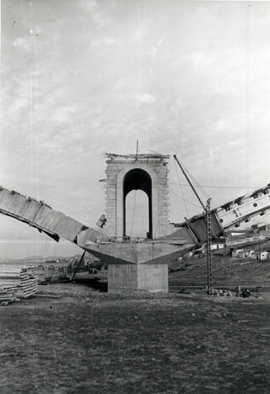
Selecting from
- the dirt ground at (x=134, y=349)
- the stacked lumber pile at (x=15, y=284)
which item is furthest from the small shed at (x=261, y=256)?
the stacked lumber pile at (x=15, y=284)

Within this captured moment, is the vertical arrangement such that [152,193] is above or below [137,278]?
above

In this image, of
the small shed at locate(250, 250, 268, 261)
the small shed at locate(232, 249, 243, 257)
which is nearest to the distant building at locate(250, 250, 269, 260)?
the small shed at locate(250, 250, 268, 261)

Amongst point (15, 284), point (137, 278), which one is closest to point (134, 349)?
point (15, 284)

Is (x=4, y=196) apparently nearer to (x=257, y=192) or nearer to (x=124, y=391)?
(x=257, y=192)

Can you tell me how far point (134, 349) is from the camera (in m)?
9.38

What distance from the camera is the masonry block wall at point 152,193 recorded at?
77.0ft

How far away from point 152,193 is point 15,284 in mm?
10565

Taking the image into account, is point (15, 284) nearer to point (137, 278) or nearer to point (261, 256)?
point (137, 278)

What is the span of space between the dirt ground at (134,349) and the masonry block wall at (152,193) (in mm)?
7772

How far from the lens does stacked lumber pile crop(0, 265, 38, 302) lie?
58.5 ft

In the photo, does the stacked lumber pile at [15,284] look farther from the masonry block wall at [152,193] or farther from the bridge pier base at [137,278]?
the masonry block wall at [152,193]

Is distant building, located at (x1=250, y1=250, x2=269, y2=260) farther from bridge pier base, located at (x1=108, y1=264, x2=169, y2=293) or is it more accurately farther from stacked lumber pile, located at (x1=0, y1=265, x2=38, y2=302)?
stacked lumber pile, located at (x1=0, y1=265, x2=38, y2=302)

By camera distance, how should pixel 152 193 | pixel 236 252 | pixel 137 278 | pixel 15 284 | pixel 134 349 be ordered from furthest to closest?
1. pixel 236 252
2. pixel 152 193
3. pixel 137 278
4. pixel 15 284
5. pixel 134 349

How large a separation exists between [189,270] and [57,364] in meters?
43.2
